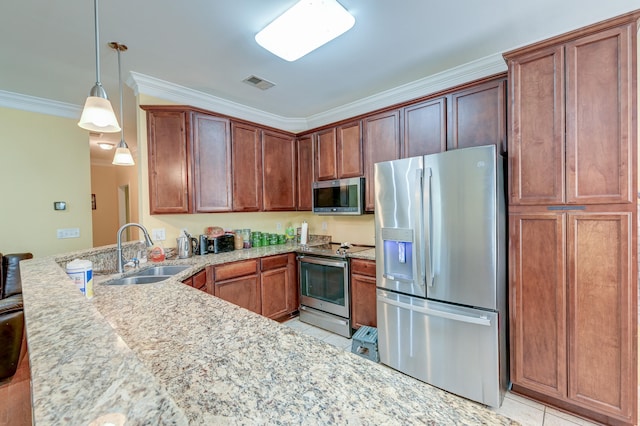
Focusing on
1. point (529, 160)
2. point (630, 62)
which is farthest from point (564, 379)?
point (630, 62)

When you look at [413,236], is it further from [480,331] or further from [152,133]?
[152,133]

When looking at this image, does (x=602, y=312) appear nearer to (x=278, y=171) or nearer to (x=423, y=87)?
(x=423, y=87)

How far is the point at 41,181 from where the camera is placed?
3211mm

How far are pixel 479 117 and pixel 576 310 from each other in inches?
60.5

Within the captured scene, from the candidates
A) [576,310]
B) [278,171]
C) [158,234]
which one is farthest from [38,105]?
[576,310]

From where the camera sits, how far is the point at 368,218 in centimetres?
337

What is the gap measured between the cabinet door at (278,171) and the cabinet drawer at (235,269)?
0.77 meters

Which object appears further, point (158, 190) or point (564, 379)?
point (158, 190)

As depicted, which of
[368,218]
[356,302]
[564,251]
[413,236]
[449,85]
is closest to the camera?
[564,251]

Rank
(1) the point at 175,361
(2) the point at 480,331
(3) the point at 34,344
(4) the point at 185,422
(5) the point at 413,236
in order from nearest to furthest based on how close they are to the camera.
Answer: (4) the point at 185,422 < (3) the point at 34,344 < (1) the point at 175,361 < (2) the point at 480,331 < (5) the point at 413,236

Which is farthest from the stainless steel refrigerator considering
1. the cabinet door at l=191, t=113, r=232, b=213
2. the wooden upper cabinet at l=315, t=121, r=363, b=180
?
the cabinet door at l=191, t=113, r=232, b=213

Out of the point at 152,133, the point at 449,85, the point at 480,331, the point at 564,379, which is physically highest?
the point at 449,85

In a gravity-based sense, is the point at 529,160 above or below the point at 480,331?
above

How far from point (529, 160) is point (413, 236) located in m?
0.92
